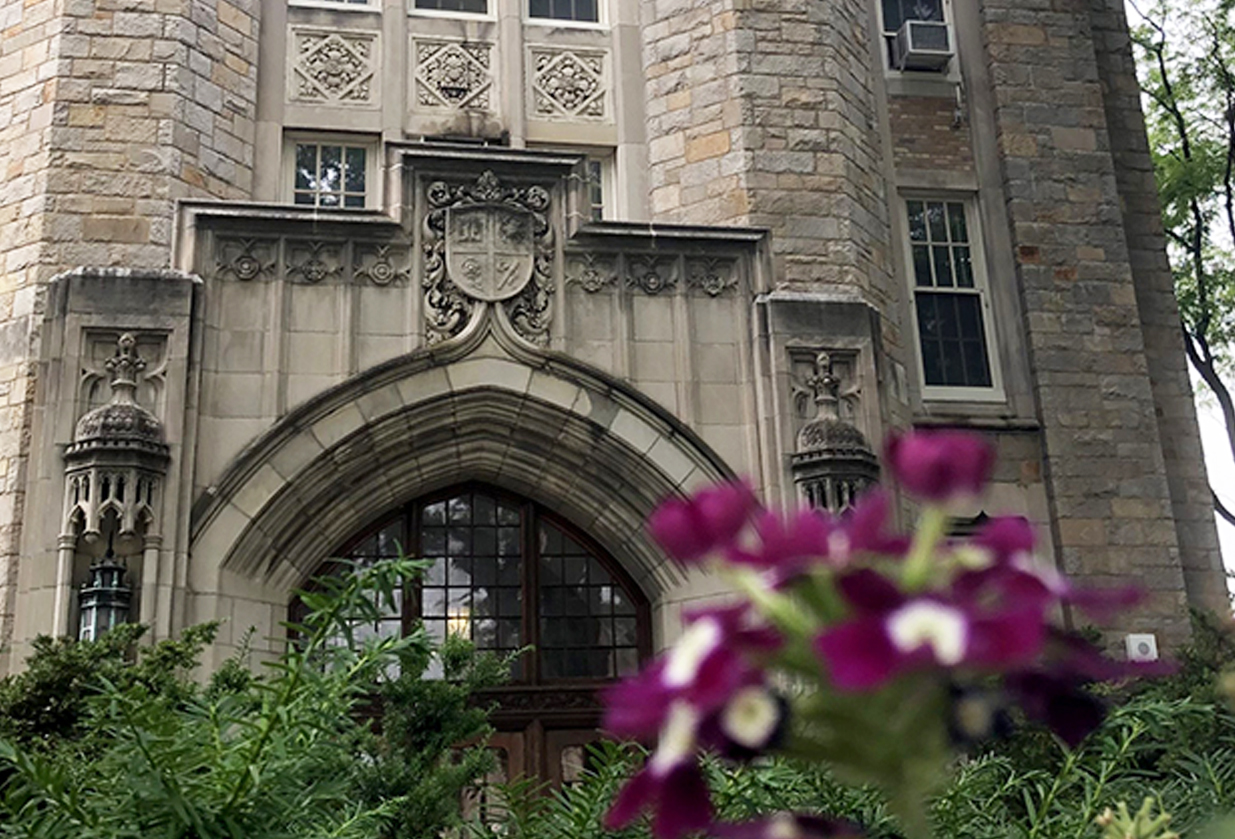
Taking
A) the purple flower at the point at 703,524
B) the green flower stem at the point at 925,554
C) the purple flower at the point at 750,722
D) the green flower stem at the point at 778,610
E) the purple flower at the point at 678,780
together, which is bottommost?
the purple flower at the point at 678,780

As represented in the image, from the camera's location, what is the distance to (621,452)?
424 inches

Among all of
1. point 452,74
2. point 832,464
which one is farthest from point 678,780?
point 452,74

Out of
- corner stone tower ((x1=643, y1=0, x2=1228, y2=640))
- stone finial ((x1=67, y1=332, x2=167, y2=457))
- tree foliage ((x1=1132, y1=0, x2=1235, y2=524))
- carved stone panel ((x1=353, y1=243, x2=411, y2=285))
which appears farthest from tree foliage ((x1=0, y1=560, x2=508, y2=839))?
tree foliage ((x1=1132, y1=0, x2=1235, y2=524))

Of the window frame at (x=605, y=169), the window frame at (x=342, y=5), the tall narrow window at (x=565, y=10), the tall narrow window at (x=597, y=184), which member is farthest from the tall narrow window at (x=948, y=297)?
the window frame at (x=342, y=5)

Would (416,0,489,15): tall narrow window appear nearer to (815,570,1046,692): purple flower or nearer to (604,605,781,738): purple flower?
(604,605,781,738): purple flower

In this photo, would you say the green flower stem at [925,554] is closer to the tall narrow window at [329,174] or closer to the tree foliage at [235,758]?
the tree foliage at [235,758]

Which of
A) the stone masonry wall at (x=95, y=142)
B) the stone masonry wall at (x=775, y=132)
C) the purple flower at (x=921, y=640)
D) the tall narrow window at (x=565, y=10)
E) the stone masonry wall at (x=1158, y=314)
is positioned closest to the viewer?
the purple flower at (x=921, y=640)

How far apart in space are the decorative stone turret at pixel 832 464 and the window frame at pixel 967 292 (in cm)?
299

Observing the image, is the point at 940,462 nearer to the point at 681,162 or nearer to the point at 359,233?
the point at 359,233

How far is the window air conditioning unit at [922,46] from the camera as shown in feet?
47.4

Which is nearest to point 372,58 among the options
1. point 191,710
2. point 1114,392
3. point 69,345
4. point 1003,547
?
point 69,345

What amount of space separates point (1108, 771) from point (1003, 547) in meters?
2.06

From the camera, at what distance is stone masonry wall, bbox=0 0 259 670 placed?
10828 millimetres

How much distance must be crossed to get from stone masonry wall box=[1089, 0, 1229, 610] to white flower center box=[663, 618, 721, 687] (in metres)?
14.3
